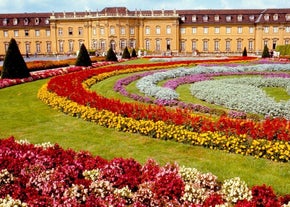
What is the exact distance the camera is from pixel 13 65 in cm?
1738

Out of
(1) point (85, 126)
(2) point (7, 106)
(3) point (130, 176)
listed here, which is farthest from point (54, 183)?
(2) point (7, 106)

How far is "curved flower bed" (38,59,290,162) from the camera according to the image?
20.7ft

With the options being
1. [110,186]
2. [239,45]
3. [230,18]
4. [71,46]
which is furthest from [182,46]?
[110,186]

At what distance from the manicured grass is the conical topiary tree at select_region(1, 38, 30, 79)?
6862mm

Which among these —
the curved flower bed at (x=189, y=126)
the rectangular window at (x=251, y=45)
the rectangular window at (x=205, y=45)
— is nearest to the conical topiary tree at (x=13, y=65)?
the curved flower bed at (x=189, y=126)

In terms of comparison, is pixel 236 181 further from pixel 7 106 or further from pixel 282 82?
pixel 282 82

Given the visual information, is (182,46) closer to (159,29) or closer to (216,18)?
(159,29)

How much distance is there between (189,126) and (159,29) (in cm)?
5340

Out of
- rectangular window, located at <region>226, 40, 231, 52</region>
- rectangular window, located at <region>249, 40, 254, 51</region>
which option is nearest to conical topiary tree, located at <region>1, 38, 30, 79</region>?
rectangular window, located at <region>226, 40, 231, 52</region>

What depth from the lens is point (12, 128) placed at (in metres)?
8.53

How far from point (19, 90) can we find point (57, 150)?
10.1m

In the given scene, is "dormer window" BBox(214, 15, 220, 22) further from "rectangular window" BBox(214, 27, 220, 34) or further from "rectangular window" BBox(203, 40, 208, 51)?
"rectangular window" BBox(203, 40, 208, 51)

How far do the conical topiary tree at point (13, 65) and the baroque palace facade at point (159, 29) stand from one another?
39.8 meters

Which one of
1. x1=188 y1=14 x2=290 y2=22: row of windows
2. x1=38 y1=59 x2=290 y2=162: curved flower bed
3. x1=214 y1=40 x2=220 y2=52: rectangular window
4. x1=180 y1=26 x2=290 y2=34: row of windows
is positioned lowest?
x1=38 y1=59 x2=290 y2=162: curved flower bed
